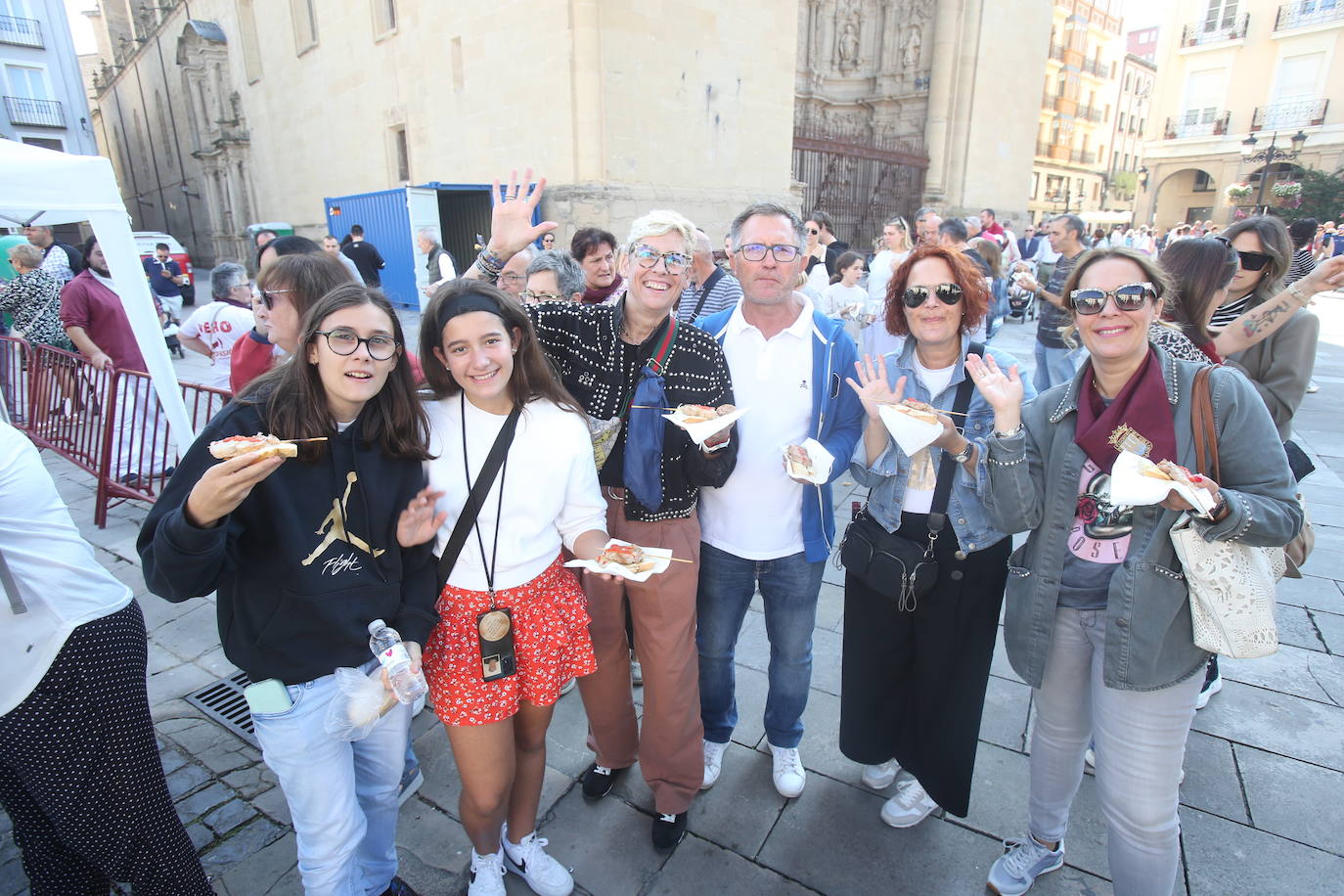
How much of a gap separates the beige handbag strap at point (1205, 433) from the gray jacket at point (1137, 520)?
0.01m

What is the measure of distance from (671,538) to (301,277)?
5.43 feet

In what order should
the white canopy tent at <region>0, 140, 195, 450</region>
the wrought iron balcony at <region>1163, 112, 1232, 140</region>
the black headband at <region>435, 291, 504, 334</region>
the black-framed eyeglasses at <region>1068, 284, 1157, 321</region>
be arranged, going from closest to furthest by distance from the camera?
1. the black-framed eyeglasses at <region>1068, 284, 1157, 321</region>
2. the black headband at <region>435, 291, 504, 334</region>
3. the white canopy tent at <region>0, 140, 195, 450</region>
4. the wrought iron balcony at <region>1163, 112, 1232, 140</region>

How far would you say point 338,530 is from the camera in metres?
1.77

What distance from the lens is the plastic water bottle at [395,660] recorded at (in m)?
1.71

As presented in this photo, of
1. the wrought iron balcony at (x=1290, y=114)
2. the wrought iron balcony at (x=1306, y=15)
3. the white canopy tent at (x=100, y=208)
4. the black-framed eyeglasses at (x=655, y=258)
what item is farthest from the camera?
the wrought iron balcony at (x=1290, y=114)

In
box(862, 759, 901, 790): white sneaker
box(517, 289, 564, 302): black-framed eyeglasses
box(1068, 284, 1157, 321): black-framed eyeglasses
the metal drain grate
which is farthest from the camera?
box(517, 289, 564, 302): black-framed eyeglasses

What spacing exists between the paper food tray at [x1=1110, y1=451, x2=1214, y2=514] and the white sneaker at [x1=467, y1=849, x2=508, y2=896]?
2.15 meters

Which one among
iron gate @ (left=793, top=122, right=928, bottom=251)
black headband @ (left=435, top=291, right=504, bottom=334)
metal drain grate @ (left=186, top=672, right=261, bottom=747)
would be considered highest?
iron gate @ (left=793, top=122, right=928, bottom=251)

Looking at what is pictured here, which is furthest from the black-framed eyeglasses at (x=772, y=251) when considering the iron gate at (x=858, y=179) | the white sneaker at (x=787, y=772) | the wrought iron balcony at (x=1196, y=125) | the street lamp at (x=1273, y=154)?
the wrought iron balcony at (x=1196, y=125)

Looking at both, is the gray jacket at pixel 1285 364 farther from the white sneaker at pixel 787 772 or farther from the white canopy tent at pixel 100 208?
the white canopy tent at pixel 100 208

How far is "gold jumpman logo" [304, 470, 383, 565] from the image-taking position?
5.73 ft

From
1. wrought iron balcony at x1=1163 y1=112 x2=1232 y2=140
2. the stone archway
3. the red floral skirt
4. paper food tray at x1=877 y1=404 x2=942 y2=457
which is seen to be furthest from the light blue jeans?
the stone archway

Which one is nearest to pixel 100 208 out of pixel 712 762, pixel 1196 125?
pixel 712 762

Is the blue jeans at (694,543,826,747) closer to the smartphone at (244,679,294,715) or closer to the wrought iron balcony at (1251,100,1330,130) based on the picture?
the smartphone at (244,679,294,715)
